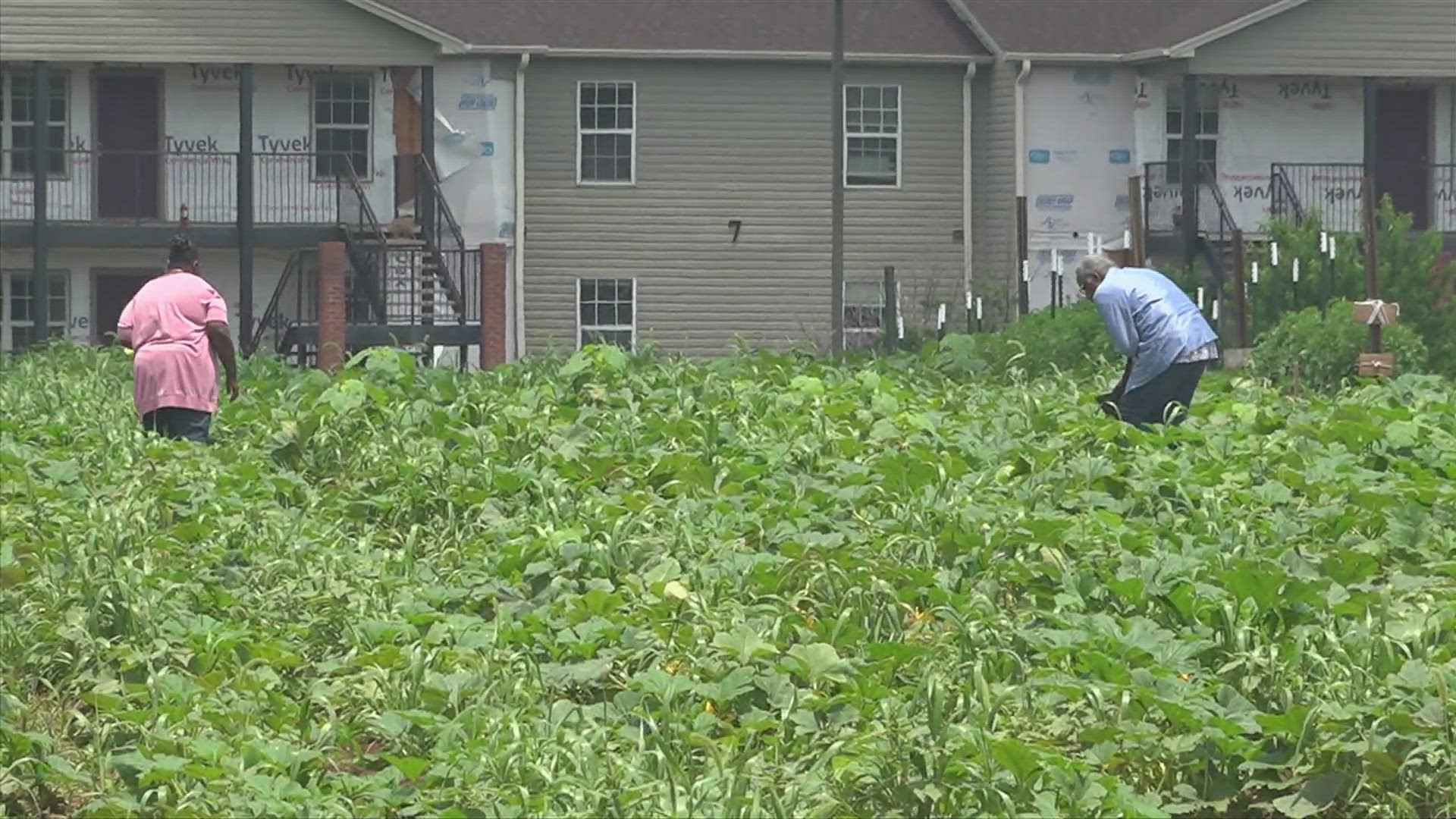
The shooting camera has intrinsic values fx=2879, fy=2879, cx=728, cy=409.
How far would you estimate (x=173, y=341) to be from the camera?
1500cm

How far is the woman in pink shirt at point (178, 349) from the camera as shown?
1504cm

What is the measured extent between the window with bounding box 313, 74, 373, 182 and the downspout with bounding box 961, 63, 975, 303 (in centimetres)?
778

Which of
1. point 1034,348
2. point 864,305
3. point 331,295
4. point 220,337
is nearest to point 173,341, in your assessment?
point 220,337

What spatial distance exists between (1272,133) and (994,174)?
372 cm

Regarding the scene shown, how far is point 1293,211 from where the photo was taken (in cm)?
3666

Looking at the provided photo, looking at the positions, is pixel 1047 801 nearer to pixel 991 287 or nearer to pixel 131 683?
pixel 131 683

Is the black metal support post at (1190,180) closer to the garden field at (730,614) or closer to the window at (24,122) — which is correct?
the window at (24,122)

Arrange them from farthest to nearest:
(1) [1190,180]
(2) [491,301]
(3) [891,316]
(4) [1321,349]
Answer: (1) [1190,180] → (2) [491,301] → (3) [891,316] → (4) [1321,349]

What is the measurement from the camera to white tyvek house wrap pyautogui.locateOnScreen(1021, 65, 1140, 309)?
122ft

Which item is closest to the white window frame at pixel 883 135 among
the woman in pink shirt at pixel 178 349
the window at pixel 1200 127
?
the window at pixel 1200 127

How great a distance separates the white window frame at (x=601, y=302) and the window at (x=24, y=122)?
6.66 metres

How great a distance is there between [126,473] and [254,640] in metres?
3.88

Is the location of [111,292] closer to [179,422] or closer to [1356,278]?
[1356,278]

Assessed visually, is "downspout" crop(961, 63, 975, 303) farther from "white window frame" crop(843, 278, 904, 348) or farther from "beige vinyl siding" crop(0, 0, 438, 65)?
"beige vinyl siding" crop(0, 0, 438, 65)
